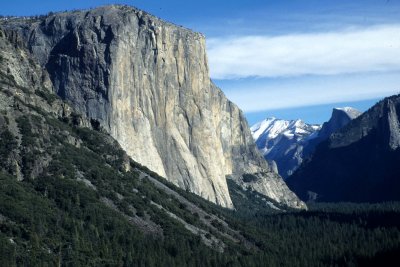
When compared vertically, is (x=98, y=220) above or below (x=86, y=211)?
below

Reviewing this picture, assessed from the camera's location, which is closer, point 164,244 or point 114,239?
point 114,239

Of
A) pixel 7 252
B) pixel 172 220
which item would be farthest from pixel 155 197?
pixel 7 252

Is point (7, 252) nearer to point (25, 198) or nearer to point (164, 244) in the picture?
point (25, 198)

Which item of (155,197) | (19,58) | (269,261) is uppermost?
(19,58)

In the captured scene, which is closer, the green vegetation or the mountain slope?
the green vegetation

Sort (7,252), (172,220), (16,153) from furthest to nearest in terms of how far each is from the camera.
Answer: (172,220) < (16,153) < (7,252)

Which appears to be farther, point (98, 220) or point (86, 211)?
point (86, 211)

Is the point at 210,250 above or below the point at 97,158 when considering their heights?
below

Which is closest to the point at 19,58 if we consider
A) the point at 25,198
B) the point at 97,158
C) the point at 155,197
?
the point at 97,158

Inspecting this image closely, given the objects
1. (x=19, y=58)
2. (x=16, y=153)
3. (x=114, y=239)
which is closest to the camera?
(x=114, y=239)

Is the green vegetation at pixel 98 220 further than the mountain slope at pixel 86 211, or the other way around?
the mountain slope at pixel 86 211

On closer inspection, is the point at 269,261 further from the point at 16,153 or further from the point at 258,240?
the point at 16,153
